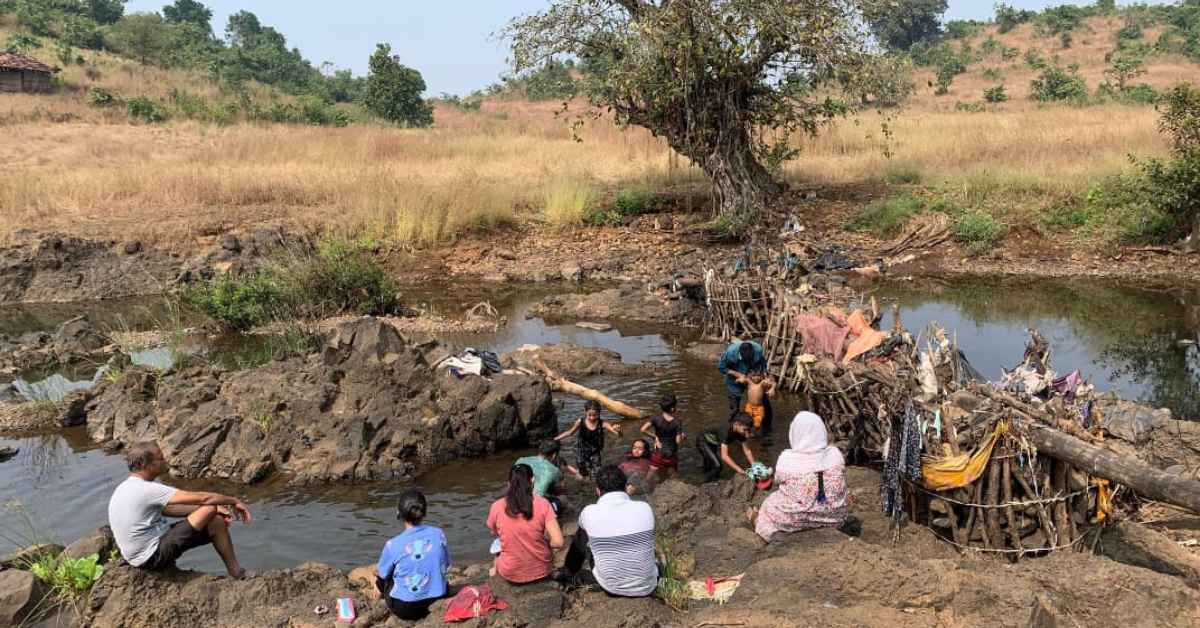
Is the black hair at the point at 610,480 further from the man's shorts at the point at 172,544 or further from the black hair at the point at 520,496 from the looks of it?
the man's shorts at the point at 172,544

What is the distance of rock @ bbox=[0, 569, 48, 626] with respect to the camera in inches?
242

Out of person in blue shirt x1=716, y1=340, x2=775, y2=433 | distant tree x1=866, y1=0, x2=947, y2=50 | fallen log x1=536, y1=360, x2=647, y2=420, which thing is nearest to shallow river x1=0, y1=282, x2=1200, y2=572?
fallen log x1=536, y1=360, x2=647, y2=420

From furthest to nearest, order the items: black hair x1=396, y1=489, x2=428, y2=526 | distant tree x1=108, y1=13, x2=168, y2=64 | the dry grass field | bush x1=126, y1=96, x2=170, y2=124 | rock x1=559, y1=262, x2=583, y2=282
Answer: distant tree x1=108, y1=13, x2=168, y2=64, bush x1=126, y1=96, x2=170, y2=124, the dry grass field, rock x1=559, y1=262, x2=583, y2=282, black hair x1=396, y1=489, x2=428, y2=526

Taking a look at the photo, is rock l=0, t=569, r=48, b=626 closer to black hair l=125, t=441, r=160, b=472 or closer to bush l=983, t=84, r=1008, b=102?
black hair l=125, t=441, r=160, b=472

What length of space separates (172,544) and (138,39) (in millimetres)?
52922

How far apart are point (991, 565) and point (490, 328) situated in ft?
35.5

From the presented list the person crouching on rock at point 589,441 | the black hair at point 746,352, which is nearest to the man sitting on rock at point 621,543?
the person crouching on rock at point 589,441

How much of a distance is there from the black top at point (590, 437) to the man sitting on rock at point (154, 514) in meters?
3.43

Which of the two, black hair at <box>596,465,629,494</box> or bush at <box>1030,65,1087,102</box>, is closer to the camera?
black hair at <box>596,465,629,494</box>

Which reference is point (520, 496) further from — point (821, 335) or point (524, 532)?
point (821, 335)

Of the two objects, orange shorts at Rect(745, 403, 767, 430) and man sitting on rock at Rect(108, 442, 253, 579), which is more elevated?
man sitting on rock at Rect(108, 442, 253, 579)

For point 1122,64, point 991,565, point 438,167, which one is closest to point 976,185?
point 438,167

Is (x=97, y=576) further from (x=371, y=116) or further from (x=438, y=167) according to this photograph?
(x=371, y=116)

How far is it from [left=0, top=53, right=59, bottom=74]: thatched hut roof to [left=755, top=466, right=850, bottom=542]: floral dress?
139 ft
